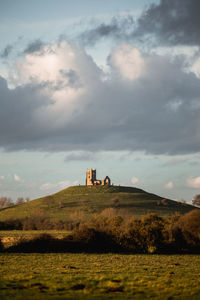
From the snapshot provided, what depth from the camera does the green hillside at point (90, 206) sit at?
504ft

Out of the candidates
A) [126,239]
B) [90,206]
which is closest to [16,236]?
[126,239]

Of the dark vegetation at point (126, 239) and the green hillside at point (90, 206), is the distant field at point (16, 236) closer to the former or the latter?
the dark vegetation at point (126, 239)

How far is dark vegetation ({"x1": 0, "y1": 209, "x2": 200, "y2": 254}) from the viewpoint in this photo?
177 ft

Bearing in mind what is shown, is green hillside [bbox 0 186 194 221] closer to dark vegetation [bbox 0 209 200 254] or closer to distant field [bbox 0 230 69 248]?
distant field [bbox 0 230 69 248]

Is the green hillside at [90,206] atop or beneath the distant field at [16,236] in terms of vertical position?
atop

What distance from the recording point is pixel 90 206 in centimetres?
16625

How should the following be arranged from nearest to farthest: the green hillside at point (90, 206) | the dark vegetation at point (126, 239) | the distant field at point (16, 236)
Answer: the dark vegetation at point (126, 239) → the distant field at point (16, 236) → the green hillside at point (90, 206)

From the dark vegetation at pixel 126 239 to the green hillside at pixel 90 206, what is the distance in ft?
267

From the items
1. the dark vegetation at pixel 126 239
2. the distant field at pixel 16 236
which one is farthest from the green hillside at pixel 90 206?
the dark vegetation at pixel 126 239

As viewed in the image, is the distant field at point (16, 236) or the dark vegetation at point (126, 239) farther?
the distant field at point (16, 236)

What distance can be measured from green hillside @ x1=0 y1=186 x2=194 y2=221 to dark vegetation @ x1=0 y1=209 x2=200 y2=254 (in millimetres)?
81323

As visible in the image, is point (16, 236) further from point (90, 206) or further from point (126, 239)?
point (90, 206)

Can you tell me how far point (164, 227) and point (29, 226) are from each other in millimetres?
60576

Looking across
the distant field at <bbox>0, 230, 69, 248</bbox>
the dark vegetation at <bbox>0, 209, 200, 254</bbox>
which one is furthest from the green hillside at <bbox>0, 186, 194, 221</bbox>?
the dark vegetation at <bbox>0, 209, 200, 254</bbox>
